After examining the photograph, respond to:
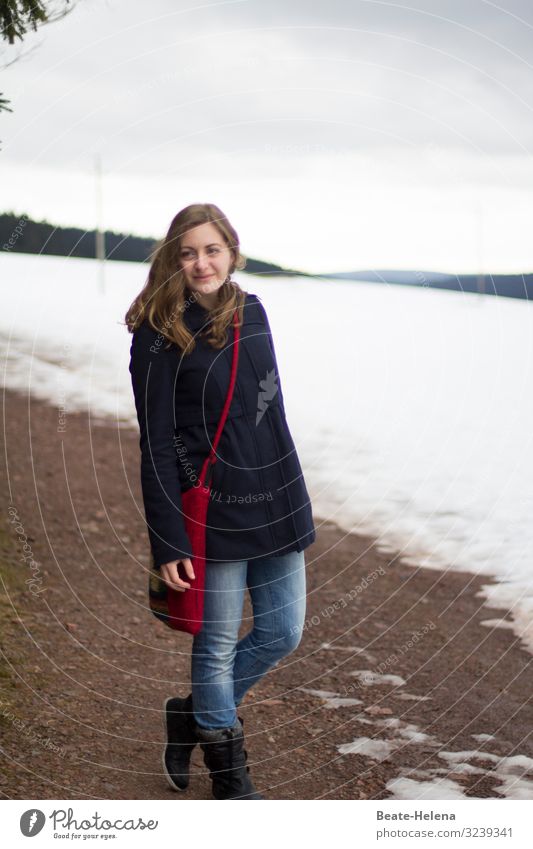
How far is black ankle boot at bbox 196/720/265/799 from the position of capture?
9.86 ft

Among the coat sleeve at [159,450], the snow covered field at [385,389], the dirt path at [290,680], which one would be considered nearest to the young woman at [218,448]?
the coat sleeve at [159,450]

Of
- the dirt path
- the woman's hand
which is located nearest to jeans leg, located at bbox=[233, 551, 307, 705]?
the woman's hand

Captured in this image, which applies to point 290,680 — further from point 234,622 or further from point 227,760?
point 234,622

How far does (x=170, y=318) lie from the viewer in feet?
9.25

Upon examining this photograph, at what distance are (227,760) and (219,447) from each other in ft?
3.15

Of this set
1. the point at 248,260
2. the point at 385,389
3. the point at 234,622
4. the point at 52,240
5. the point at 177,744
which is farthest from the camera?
the point at 385,389

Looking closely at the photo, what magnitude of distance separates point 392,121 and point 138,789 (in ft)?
9.72

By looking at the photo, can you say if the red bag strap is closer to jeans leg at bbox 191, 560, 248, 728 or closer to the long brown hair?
the long brown hair

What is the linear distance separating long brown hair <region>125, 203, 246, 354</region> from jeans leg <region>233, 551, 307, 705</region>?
0.67 metres

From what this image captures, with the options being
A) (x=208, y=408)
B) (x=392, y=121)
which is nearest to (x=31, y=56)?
(x=392, y=121)

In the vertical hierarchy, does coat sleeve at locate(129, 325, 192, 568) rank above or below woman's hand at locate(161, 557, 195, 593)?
above

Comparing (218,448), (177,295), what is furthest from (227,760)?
(177,295)

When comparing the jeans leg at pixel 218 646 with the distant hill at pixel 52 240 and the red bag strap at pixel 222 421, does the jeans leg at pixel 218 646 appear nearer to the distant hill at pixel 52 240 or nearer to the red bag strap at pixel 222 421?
the red bag strap at pixel 222 421

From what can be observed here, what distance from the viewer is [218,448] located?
9.34 feet
